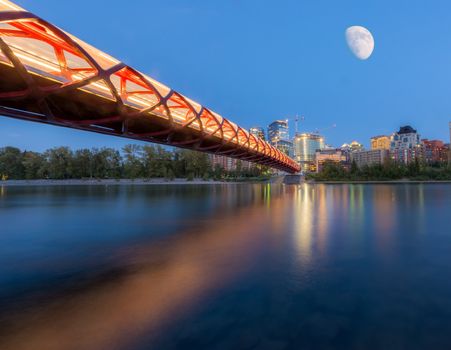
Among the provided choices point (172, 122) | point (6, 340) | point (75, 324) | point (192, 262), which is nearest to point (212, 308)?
point (75, 324)

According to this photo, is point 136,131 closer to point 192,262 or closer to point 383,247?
point 192,262

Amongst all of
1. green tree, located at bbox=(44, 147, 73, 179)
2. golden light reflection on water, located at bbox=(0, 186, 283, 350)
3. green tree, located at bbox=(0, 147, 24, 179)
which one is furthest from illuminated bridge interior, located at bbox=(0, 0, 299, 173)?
green tree, located at bbox=(0, 147, 24, 179)

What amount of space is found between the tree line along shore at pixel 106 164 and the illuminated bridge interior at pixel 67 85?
98778mm

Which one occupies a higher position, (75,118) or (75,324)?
(75,118)

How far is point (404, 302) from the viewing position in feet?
17.4

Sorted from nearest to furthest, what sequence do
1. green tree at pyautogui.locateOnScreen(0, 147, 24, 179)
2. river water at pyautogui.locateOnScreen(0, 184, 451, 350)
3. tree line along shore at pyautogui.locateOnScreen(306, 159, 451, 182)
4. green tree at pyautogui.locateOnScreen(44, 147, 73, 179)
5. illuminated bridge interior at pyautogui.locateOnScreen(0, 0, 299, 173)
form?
river water at pyautogui.locateOnScreen(0, 184, 451, 350) → illuminated bridge interior at pyautogui.locateOnScreen(0, 0, 299, 173) → tree line along shore at pyautogui.locateOnScreen(306, 159, 451, 182) → green tree at pyautogui.locateOnScreen(44, 147, 73, 179) → green tree at pyautogui.locateOnScreen(0, 147, 24, 179)

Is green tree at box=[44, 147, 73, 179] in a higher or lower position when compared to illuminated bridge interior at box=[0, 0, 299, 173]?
higher

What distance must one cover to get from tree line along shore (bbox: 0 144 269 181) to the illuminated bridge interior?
9878 centimetres

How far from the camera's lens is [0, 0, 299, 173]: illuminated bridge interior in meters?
7.91

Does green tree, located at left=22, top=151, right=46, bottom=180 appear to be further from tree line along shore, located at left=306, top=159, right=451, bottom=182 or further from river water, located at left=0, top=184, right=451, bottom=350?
river water, located at left=0, top=184, right=451, bottom=350

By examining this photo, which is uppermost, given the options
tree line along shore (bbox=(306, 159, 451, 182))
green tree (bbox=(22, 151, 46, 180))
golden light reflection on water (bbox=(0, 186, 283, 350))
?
green tree (bbox=(22, 151, 46, 180))

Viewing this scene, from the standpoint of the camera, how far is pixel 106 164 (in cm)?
11456

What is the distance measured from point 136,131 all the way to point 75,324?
561 inches

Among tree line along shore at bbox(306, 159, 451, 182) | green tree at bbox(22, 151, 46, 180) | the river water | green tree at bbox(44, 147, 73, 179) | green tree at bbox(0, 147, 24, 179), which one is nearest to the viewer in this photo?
the river water
